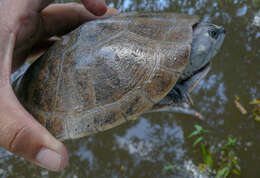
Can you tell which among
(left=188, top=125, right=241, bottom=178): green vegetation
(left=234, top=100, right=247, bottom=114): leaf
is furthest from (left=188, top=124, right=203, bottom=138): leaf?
(left=234, top=100, right=247, bottom=114): leaf

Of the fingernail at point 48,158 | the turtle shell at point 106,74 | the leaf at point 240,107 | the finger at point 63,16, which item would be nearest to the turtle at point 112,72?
the turtle shell at point 106,74

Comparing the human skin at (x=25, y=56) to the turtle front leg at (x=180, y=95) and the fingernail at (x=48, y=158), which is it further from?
the turtle front leg at (x=180, y=95)

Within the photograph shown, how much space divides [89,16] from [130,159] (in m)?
1.59

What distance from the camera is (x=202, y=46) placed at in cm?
144

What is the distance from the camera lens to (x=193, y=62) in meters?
1.46

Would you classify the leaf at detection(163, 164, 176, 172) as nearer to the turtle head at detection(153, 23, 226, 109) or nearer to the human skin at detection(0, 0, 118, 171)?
the turtle head at detection(153, 23, 226, 109)

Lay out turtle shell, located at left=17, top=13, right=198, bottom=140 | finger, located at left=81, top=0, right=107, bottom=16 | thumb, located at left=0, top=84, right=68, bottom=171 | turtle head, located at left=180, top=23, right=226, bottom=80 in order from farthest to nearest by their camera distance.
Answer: finger, located at left=81, top=0, right=107, bottom=16 < turtle head, located at left=180, top=23, right=226, bottom=80 < turtle shell, located at left=17, top=13, right=198, bottom=140 < thumb, located at left=0, top=84, right=68, bottom=171

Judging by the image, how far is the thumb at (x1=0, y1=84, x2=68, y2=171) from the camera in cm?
111

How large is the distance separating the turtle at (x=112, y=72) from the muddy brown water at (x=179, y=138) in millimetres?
998

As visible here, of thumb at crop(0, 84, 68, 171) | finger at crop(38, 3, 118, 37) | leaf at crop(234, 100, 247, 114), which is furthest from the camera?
leaf at crop(234, 100, 247, 114)

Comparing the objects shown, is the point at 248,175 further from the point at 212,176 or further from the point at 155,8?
the point at 155,8

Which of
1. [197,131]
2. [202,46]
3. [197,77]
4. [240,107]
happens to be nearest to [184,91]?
[197,77]

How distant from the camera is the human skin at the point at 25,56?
3.66ft

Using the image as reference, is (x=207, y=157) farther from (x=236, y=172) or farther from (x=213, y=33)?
(x=213, y=33)
